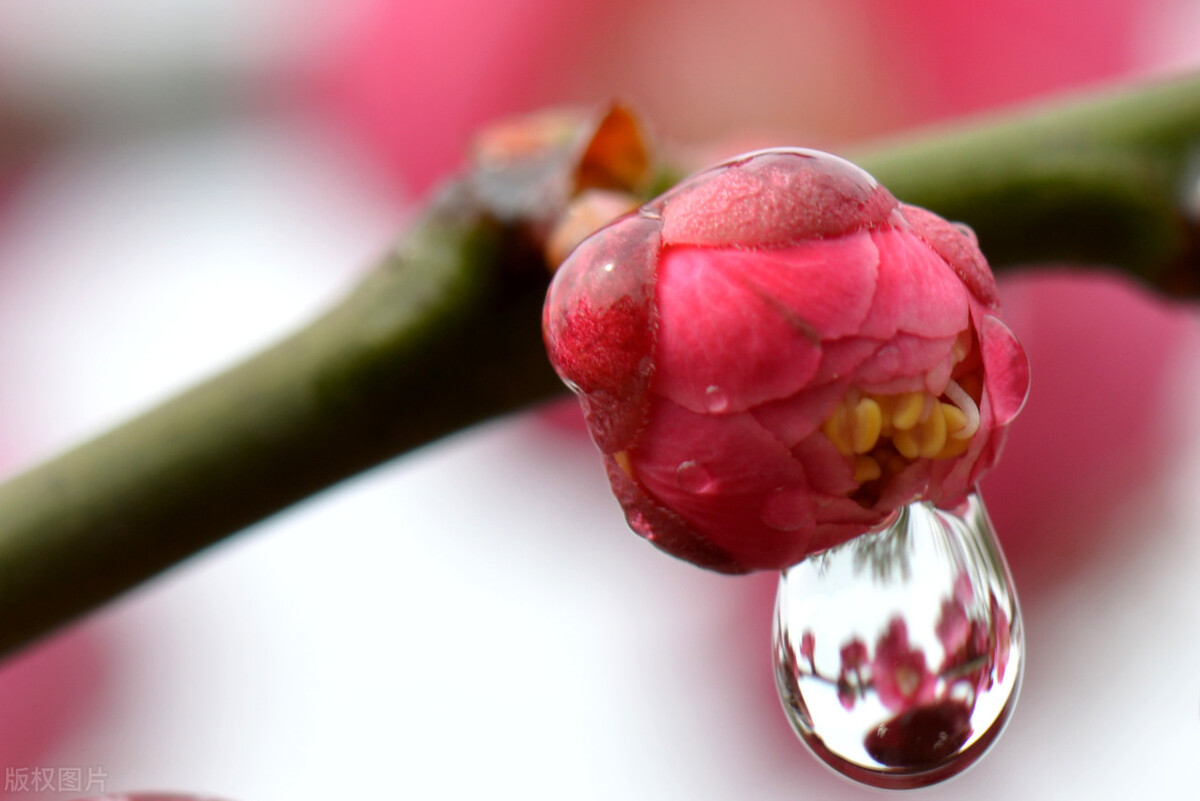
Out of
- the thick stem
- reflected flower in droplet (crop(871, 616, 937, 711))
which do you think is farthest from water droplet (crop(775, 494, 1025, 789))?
the thick stem

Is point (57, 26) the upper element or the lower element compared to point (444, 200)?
upper

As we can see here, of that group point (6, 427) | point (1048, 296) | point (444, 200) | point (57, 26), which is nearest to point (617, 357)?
point (444, 200)

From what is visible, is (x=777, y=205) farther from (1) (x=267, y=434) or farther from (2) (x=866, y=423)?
(1) (x=267, y=434)

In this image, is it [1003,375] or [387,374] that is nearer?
[1003,375]

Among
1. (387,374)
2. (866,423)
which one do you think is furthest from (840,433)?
(387,374)

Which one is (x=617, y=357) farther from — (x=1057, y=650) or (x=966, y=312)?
(x=1057, y=650)

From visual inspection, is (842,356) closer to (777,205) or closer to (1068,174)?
(777,205)
